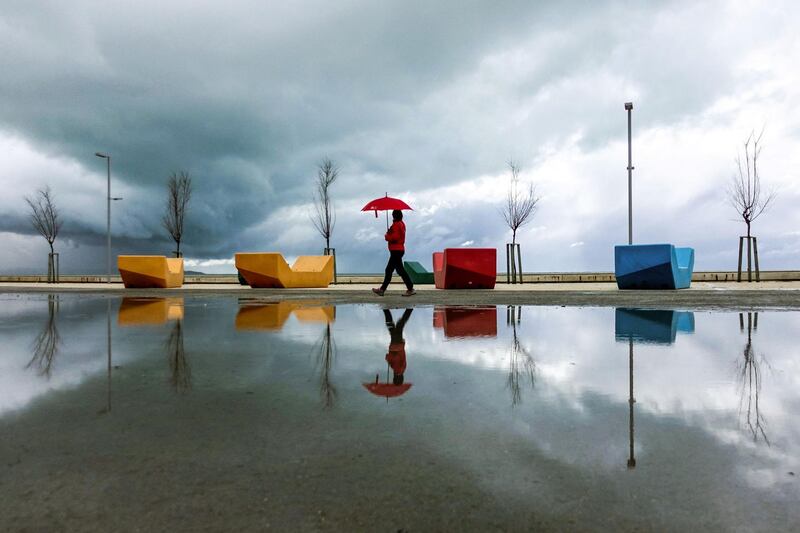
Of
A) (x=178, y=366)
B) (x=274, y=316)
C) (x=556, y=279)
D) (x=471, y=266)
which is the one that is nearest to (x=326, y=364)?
(x=178, y=366)

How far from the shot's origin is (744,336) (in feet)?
18.2

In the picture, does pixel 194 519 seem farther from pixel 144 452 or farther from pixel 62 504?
pixel 144 452

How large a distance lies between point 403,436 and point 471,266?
14.7 meters

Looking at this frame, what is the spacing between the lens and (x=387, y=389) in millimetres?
3238

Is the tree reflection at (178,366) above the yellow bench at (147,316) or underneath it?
underneath

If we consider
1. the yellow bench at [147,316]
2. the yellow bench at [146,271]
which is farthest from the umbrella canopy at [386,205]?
the yellow bench at [146,271]

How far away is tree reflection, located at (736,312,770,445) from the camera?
2480mm

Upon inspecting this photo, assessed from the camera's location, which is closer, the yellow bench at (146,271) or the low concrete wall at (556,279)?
the yellow bench at (146,271)

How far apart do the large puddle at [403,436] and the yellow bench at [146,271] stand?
17223mm

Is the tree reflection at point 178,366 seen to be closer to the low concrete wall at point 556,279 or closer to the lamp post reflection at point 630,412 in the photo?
the lamp post reflection at point 630,412

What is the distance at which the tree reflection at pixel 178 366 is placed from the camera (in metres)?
3.40

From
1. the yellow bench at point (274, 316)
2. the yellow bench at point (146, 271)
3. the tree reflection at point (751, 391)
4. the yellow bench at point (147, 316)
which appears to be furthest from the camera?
the yellow bench at point (146, 271)

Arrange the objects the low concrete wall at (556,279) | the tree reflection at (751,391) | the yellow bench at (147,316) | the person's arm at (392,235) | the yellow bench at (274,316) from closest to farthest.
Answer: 1. the tree reflection at (751,391)
2. the yellow bench at (274,316)
3. the yellow bench at (147,316)
4. the person's arm at (392,235)
5. the low concrete wall at (556,279)

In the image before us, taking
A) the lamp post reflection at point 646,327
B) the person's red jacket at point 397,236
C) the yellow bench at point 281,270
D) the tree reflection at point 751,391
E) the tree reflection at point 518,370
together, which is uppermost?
the person's red jacket at point 397,236
